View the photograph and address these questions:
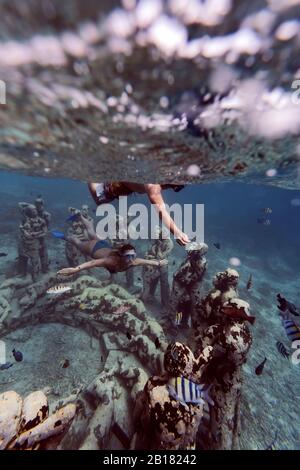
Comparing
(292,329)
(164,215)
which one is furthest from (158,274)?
(292,329)

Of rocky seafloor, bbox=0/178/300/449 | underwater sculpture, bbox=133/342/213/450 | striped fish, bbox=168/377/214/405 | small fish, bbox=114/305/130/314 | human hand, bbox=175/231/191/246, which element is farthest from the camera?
small fish, bbox=114/305/130/314

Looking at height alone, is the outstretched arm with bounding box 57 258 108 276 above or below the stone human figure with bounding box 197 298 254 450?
above

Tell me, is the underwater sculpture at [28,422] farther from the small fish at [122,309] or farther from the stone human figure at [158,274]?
A: the stone human figure at [158,274]

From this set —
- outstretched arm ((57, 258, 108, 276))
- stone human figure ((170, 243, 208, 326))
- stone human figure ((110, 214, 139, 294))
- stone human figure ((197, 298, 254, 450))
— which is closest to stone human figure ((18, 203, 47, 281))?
stone human figure ((110, 214, 139, 294))

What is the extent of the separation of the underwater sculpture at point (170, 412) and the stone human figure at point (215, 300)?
1.81 meters

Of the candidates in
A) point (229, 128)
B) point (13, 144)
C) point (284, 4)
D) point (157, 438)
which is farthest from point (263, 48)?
point (157, 438)

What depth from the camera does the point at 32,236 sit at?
506 inches

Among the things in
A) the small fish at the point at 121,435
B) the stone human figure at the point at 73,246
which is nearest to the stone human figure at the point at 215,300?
the small fish at the point at 121,435

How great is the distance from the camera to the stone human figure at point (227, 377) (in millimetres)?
4922

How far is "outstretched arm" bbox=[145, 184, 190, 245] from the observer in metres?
5.25

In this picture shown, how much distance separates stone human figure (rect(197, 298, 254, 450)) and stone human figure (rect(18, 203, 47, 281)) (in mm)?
10526

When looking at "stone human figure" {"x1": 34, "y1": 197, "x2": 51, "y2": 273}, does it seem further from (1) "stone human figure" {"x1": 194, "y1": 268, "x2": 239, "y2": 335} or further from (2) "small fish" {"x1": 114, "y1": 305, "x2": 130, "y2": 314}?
(1) "stone human figure" {"x1": 194, "y1": 268, "x2": 239, "y2": 335}

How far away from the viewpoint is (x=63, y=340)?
9.13 m

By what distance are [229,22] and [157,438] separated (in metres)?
5.82
